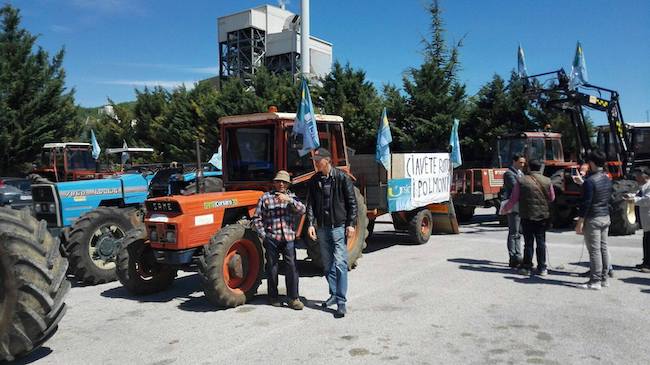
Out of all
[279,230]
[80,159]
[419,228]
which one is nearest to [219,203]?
[279,230]

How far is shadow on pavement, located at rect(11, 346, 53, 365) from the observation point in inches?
170

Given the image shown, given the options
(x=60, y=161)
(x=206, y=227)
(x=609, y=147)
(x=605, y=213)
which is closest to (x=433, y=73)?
(x=609, y=147)

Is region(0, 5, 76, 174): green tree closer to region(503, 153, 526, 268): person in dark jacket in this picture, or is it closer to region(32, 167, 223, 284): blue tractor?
region(32, 167, 223, 284): blue tractor

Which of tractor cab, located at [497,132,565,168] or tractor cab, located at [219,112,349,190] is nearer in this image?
tractor cab, located at [219,112,349,190]

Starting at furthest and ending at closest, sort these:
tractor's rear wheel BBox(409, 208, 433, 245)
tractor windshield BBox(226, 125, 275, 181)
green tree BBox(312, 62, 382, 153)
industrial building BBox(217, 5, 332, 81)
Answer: industrial building BBox(217, 5, 332, 81), green tree BBox(312, 62, 382, 153), tractor's rear wheel BBox(409, 208, 433, 245), tractor windshield BBox(226, 125, 275, 181)

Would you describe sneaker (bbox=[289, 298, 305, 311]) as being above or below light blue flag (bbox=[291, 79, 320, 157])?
below

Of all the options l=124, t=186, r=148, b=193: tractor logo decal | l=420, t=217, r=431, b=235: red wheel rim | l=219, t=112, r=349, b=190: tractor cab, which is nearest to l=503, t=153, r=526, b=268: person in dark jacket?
l=420, t=217, r=431, b=235: red wheel rim

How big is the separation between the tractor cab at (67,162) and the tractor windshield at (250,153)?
1143 centimetres

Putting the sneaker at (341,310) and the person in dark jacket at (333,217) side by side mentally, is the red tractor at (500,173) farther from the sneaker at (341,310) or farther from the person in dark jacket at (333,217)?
the sneaker at (341,310)

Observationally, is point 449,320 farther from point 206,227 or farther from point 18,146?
point 18,146

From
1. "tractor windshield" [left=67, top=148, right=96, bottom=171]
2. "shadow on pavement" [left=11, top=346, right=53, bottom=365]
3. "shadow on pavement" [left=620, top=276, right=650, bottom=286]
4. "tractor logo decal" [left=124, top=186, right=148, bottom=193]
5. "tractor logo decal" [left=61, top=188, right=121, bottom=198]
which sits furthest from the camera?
"tractor windshield" [left=67, top=148, right=96, bottom=171]

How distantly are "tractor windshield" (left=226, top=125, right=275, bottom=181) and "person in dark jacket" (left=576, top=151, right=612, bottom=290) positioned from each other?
4.22 metres

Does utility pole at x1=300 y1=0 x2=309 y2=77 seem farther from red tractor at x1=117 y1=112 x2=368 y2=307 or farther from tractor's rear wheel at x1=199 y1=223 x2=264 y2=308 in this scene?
tractor's rear wheel at x1=199 y1=223 x2=264 y2=308

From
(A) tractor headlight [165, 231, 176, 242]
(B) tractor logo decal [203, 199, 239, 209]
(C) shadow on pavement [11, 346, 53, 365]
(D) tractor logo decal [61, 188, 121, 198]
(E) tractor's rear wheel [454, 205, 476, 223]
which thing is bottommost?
(C) shadow on pavement [11, 346, 53, 365]
